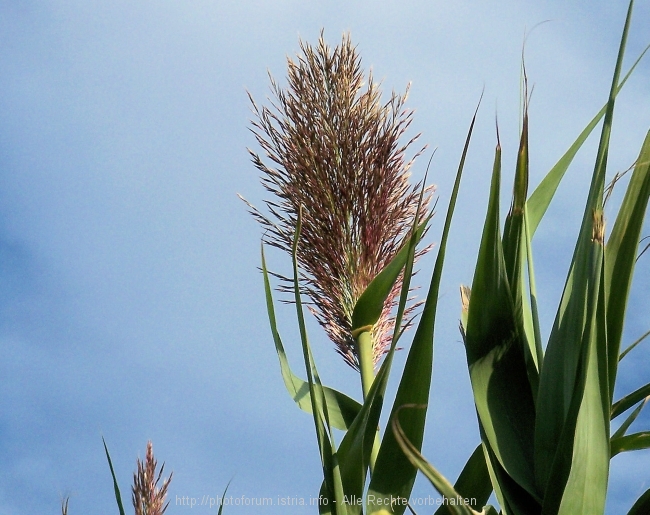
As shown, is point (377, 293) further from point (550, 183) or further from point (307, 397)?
point (550, 183)

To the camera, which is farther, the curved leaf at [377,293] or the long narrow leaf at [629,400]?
the curved leaf at [377,293]

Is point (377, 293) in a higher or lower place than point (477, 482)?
higher

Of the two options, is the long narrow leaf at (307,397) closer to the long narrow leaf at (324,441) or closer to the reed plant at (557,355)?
the long narrow leaf at (324,441)

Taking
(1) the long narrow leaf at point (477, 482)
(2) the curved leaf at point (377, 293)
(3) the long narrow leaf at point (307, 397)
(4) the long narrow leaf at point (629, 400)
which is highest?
(2) the curved leaf at point (377, 293)

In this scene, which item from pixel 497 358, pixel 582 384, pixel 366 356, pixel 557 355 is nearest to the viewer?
pixel 582 384

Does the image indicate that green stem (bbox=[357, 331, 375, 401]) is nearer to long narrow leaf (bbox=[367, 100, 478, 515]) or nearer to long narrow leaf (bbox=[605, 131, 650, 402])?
long narrow leaf (bbox=[367, 100, 478, 515])

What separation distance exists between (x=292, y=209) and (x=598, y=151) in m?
0.84

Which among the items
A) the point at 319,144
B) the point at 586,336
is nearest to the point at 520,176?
the point at 586,336

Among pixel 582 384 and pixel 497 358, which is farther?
pixel 497 358

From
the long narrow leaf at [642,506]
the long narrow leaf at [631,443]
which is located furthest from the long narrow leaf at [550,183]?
the long narrow leaf at [642,506]

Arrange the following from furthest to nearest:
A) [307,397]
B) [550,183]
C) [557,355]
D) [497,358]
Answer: [307,397] → [550,183] → [497,358] → [557,355]

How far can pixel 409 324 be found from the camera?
2020 millimetres

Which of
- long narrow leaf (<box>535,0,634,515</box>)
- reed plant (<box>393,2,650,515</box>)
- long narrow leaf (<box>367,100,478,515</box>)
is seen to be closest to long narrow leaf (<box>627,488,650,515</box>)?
reed plant (<box>393,2,650,515</box>)

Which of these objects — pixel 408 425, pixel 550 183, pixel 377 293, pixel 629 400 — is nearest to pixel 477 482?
pixel 408 425
